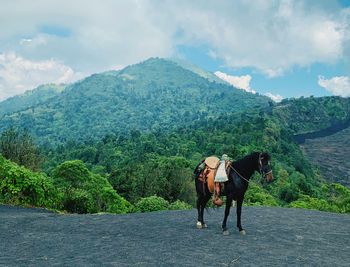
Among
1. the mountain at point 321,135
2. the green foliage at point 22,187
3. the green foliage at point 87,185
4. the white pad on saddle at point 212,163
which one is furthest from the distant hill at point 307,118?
the white pad on saddle at point 212,163

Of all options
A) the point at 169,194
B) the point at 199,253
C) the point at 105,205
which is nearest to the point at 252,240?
the point at 199,253

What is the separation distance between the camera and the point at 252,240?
37.6 ft

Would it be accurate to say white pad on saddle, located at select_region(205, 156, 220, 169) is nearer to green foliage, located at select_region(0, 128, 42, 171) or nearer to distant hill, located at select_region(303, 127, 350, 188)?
green foliage, located at select_region(0, 128, 42, 171)

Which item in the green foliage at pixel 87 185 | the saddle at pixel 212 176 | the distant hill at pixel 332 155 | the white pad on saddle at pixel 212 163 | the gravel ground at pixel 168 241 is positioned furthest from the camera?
the distant hill at pixel 332 155

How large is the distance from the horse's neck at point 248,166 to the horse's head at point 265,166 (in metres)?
0.23

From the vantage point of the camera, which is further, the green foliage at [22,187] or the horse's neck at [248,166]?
the green foliage at [22,187]

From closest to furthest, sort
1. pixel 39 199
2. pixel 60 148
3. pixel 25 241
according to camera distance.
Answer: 1. pixel 25 241
2. pixel 39 199
3. pixel 60 148

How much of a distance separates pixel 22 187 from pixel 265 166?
12.0m

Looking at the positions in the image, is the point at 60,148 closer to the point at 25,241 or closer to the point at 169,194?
the point at 169,194

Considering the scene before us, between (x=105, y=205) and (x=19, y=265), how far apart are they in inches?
840

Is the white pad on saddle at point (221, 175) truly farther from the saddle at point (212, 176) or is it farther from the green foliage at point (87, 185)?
the green foliage at point (87, 185)

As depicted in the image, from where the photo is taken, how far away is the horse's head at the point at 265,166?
11.5 m

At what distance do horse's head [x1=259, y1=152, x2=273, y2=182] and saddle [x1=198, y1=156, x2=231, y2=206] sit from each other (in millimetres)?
1013

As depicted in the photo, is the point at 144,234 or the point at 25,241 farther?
the point at 144,234
